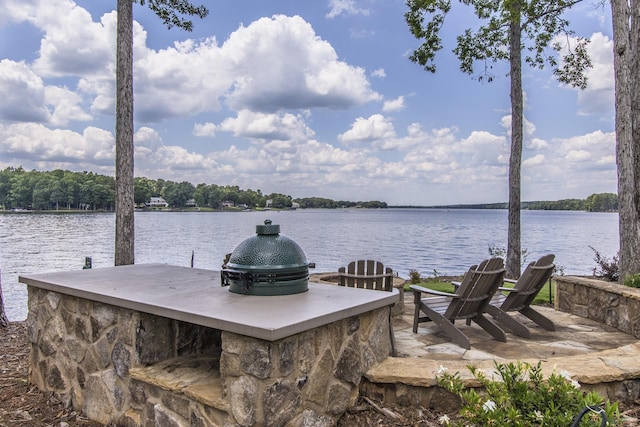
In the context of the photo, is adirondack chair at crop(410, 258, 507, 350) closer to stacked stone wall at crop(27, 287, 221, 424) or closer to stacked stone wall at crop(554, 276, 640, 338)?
stacked stone wall at crop(554, 276, 640, 338)

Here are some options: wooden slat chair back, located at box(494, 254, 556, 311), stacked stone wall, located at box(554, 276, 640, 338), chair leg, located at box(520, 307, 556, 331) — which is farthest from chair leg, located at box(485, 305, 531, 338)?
stacked stone wall, located at box(554, 276, 640, 338)

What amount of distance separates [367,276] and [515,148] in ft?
18.3

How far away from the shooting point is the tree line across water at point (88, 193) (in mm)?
22750

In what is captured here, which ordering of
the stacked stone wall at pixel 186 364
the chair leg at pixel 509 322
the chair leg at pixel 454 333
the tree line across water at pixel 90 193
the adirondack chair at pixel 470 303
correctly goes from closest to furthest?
the stacked stone wall at pixel 186 364
the chair leg at pixel 454 333
the adirondack chair at pixel 470 303
the chair leg at pixel 509 322
the tree line across water at pixel 90 193

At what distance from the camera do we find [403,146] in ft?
86.1

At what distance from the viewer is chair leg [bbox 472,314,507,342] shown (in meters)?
4.39

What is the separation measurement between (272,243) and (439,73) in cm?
902

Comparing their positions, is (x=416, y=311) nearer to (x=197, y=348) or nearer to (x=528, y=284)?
(x=528, y=284)

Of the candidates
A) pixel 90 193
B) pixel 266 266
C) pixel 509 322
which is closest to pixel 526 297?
pixel 509 322

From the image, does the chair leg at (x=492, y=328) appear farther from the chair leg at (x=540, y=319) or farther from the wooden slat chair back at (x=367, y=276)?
the wooden slat chair back at (x=367, y=276)

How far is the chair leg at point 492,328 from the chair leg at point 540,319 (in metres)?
0.72

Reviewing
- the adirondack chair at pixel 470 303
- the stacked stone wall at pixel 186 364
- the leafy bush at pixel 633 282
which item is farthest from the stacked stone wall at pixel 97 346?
the leafy bush at pixel 633 282

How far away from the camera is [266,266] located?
299 cm

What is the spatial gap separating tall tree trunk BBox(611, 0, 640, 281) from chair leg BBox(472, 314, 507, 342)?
2925 millimetres
